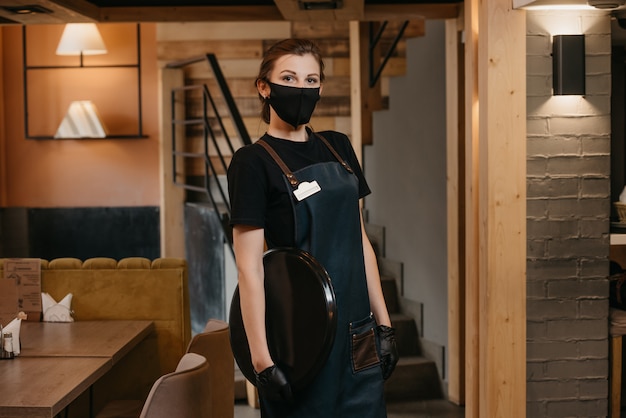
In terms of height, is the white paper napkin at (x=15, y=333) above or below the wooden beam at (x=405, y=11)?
below

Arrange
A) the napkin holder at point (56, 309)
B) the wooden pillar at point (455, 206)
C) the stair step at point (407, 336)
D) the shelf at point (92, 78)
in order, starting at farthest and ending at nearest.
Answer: the shelf at point (92, 78) → the stair step at point (407, 336) → the wooden pillar at point (455, 206) → the napkin holder at point (56, 309)

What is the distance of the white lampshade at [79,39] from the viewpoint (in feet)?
22.7

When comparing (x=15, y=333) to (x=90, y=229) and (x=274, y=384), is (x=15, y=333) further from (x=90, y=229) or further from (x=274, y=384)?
(x=90, y=229)

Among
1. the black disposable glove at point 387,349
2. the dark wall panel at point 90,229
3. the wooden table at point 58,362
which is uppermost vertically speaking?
the dark wall panel at point 90,229

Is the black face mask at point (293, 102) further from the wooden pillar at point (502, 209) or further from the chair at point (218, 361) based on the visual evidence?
the wooden pillar at point (502, 209)

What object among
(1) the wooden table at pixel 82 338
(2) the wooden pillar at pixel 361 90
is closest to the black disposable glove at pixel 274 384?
(1) the wooden table at pixel 82 338

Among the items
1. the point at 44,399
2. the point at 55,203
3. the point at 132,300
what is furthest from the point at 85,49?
the point at 44,399

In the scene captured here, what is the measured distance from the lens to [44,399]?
250 centimetres

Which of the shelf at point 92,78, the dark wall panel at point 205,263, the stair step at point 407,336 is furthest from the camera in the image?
the shelf at point 92,78

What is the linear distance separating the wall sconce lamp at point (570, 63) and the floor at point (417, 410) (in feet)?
6.77

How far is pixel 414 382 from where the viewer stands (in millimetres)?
5316

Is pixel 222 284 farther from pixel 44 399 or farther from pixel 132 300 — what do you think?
pixel 44 399

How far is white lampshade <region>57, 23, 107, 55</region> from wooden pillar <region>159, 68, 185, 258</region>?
0.57m

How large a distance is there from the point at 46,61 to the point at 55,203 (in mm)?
1169
